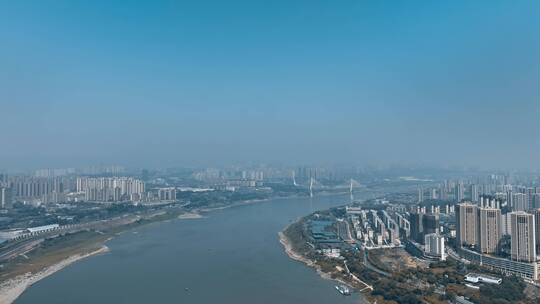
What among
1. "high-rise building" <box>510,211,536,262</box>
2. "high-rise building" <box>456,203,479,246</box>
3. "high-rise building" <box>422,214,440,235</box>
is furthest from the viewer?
"high-rise building" <box>422,214,440,235</box>

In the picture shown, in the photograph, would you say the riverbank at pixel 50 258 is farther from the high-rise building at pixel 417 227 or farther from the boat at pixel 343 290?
the high-rise building at pixel 417 227

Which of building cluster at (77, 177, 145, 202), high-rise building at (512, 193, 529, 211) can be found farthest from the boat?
building cluster at (77, 177, 145, 202)

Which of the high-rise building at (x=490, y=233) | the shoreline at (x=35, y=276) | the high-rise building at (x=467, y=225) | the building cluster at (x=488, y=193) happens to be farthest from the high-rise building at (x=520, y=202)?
the shoreline at (x=35, y=276)

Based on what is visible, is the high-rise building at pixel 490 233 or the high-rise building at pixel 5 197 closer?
the high-rise building at pixel 490 233

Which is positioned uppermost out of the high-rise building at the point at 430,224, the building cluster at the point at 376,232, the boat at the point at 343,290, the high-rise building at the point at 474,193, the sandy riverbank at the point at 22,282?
the high-rise building at the point at 474,193

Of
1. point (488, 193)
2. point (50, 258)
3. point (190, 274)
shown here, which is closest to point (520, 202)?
point (488, 193)

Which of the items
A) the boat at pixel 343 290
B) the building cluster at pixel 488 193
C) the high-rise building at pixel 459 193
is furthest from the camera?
the high-rise building at pixel 459 193

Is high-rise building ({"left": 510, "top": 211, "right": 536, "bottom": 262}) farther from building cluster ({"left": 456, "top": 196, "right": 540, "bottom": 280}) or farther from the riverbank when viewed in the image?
the riverbank
